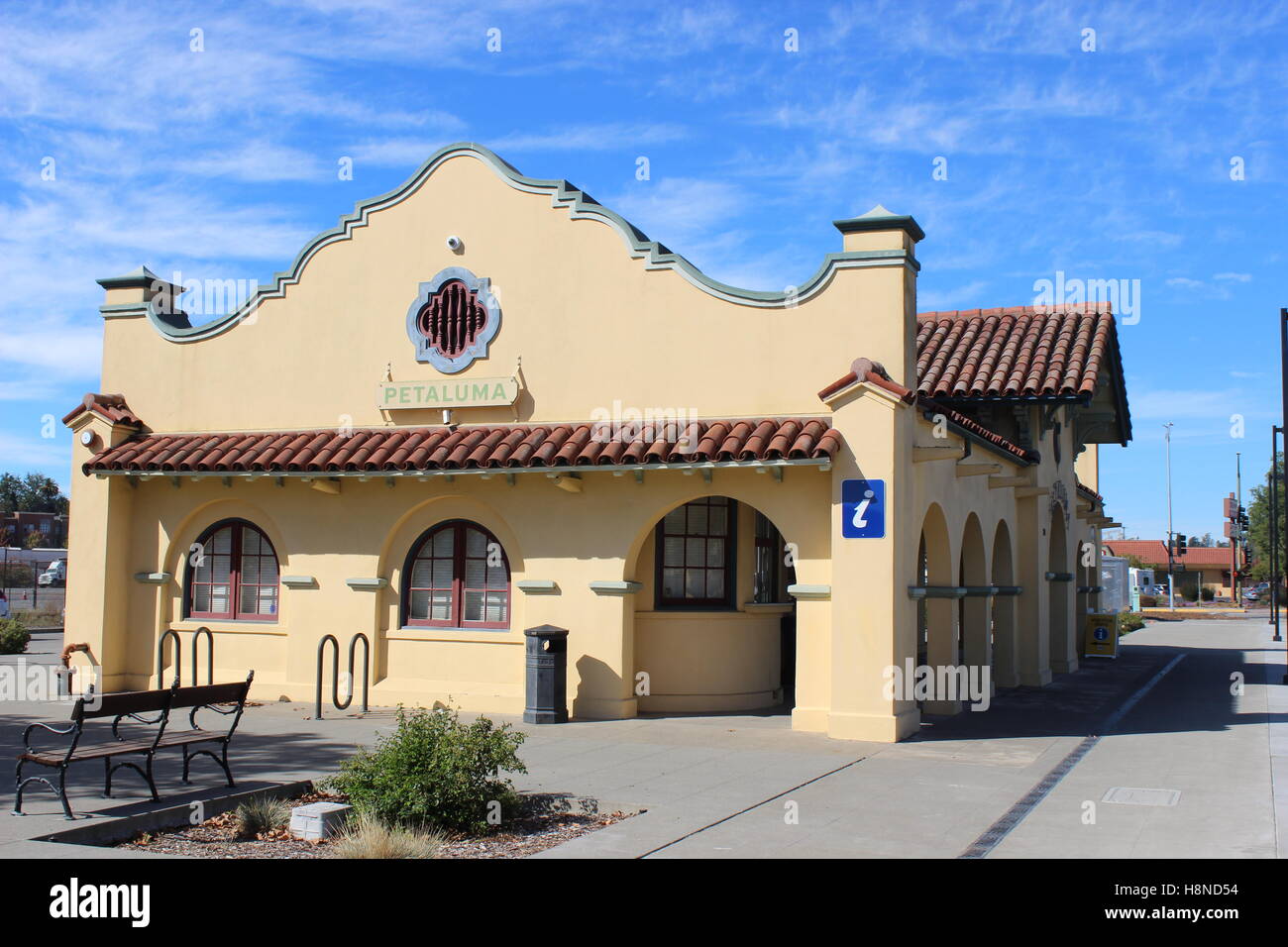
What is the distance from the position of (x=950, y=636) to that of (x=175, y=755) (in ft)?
30.8

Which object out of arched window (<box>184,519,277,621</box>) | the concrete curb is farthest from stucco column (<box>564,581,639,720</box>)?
the concrete curb

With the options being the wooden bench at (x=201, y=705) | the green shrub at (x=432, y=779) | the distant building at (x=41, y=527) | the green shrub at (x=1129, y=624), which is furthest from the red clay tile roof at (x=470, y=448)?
the distant building at (x=41, y=527)

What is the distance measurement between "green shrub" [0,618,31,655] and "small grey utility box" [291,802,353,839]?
1818 centimetres

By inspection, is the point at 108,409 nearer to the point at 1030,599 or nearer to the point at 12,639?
the point at 12,639

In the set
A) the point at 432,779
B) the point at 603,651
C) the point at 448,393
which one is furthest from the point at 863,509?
the point at 432,779

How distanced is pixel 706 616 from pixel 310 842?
766 cm

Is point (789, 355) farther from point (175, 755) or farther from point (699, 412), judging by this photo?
point (175, 755)

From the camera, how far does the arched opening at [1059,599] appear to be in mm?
22750

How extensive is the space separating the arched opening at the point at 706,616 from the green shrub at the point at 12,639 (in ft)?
48.9

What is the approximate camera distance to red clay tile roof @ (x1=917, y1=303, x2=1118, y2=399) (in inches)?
716

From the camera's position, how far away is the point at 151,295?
17938mm

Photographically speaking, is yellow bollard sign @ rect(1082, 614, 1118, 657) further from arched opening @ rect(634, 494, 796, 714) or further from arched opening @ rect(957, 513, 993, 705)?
arched opening @ rect(634, 494, 796, 714)
